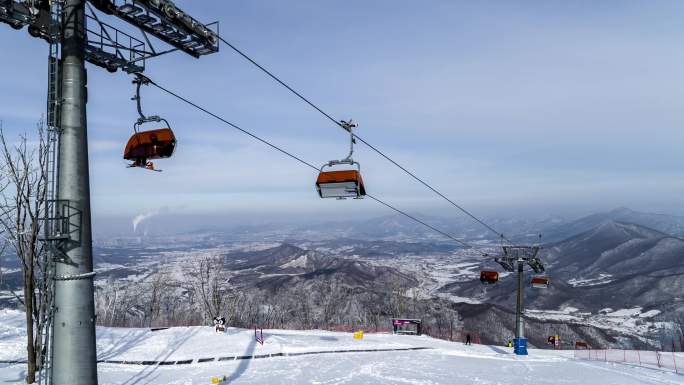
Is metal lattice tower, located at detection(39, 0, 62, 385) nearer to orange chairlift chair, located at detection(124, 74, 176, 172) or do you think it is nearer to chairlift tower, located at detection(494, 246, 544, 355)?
orange chairlift chair, located at detection(124, 74, 176, 172)

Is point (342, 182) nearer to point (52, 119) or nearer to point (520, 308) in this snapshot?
point (52, 119)

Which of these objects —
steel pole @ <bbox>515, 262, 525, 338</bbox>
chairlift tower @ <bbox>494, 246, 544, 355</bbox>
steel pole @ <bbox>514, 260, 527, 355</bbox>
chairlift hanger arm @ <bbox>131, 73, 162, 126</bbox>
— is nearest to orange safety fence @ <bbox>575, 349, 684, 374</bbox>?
steel pole @ <bbox>514, 260, 527, 355</bbox>

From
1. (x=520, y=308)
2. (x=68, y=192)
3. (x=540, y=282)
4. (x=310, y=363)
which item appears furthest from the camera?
(x=540, y=282)

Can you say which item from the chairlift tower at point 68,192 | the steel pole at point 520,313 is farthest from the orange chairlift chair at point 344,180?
the steel pole at point 520,313

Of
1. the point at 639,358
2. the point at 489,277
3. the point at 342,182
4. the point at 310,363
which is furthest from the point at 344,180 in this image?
the point at 639,358

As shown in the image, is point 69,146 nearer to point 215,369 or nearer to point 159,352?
point 215,369

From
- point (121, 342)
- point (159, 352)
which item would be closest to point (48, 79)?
point (159, 352)
